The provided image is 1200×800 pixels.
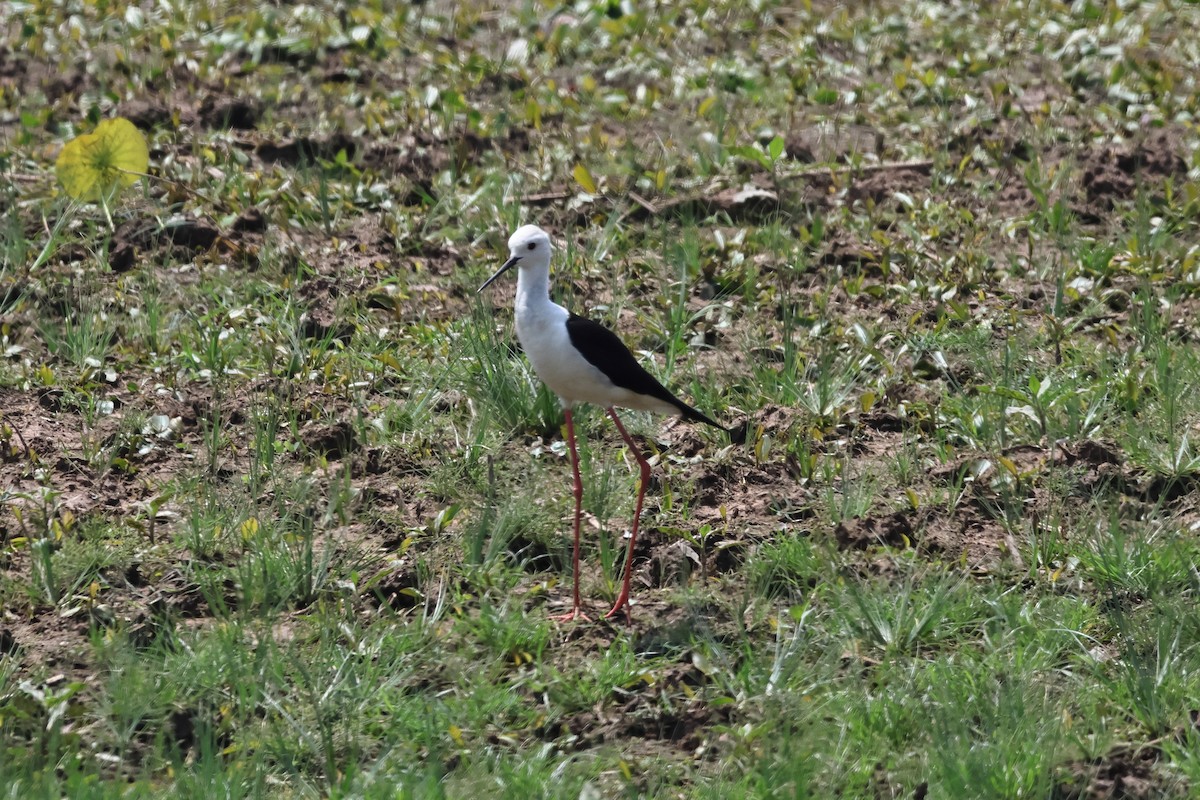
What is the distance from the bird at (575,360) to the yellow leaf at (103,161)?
8.67 ft

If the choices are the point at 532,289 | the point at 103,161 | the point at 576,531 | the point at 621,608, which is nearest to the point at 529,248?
the point at 532,289

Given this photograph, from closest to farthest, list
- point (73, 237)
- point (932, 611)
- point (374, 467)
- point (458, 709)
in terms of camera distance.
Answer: point (458, 709) < point (932, 611) < point (374, 467) < point (73, 237)

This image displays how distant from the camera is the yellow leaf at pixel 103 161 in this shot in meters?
6.35

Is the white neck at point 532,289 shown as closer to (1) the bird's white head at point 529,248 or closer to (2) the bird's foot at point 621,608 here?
(1) the bird's white head at point 529,248

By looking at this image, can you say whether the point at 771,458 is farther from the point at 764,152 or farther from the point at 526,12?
the point at 526,12

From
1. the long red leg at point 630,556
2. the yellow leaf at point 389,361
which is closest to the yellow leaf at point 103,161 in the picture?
the yellow leaf at point 389,361

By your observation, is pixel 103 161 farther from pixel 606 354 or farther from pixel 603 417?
pixel 606 354

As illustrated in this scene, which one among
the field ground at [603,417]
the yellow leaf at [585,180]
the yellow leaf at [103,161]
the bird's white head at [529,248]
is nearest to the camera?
the field ground at [603,417]

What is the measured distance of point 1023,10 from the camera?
8.63 metres

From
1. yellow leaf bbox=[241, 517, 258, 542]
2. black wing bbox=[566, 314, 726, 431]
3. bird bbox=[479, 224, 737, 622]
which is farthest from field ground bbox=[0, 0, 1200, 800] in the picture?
black wing bbox=[566, 314, 726, 431]

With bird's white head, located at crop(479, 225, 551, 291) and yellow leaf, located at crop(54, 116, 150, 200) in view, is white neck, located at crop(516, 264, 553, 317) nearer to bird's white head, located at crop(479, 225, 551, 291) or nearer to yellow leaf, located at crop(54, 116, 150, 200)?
bird's white head, located at crop(479, 225, 551, 291)

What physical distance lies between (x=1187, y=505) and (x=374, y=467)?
259 cm

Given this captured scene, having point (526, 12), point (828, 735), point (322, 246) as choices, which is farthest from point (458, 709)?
point (526, 12)

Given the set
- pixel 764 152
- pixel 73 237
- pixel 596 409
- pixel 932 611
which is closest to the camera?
pixel 932 611
